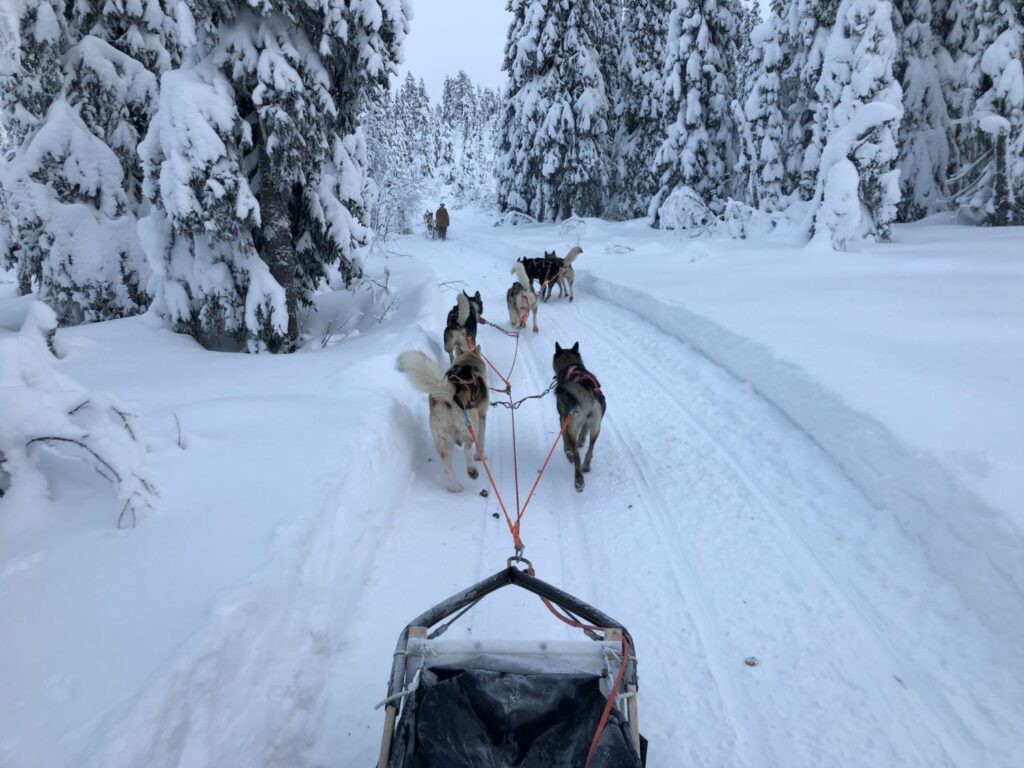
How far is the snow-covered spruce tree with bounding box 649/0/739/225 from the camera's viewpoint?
20.3 meters

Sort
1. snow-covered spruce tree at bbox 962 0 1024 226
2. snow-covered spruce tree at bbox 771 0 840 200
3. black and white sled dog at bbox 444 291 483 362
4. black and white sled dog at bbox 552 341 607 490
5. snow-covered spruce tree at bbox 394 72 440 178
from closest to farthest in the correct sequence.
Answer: black and white sled dog at bbox 552 341 607 490 < black and white sled dog at bbox 444 291 483 362 < snow-covered spruce tree at bbox 962 0 1024 226 < snow-covered spruce tree at bbox 771 0 840 200 < snow-covered spruce tree at bbox 394 72 440 178

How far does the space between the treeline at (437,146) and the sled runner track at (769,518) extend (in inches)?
926

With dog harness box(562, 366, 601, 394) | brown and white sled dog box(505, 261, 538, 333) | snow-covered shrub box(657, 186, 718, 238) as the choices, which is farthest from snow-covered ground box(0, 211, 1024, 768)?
snow-covered shrub box(657, 186, 718, 238)

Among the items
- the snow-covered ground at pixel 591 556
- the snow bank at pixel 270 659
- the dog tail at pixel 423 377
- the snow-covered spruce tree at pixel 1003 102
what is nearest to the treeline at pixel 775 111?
the snow-covered spruce tree at pixel 1003 102

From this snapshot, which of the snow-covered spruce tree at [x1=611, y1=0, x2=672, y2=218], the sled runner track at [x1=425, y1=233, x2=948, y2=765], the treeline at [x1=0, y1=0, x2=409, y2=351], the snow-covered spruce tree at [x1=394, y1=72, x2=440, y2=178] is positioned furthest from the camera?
the snow-covered spruce tree at [x1=394, y1=72, x2=440, y2=178]

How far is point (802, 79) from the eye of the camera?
1708cm

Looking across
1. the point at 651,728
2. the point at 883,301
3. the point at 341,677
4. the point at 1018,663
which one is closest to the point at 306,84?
the point at 341,677

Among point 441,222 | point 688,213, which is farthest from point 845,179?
point 441,222

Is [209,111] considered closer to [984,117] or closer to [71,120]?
[71,120]

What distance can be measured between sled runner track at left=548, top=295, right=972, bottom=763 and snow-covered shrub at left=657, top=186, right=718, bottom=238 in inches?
507

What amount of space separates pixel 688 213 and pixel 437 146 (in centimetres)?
6616

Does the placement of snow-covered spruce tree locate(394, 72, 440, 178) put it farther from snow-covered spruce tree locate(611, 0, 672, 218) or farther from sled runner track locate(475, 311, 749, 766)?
sled runner track locate(475, 311, 749, 766)

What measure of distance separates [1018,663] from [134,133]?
12329 millimetres

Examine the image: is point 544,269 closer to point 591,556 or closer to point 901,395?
point 901,395
